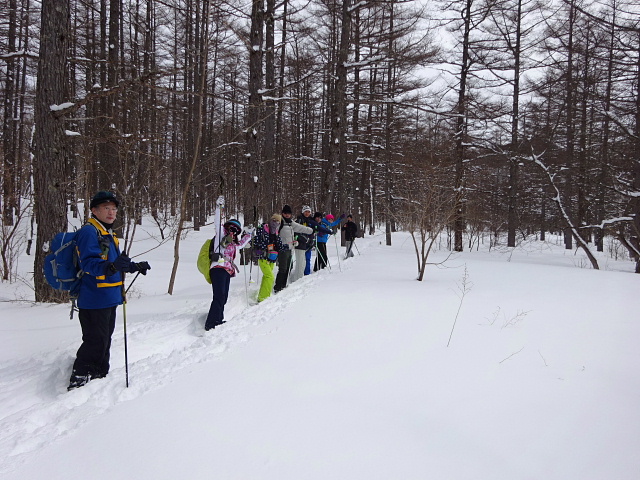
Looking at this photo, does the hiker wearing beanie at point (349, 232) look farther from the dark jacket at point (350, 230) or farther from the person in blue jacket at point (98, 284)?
the person in blue jacket at point (98, 284)

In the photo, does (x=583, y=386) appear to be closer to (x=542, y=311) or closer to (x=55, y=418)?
(x=542, y=311)

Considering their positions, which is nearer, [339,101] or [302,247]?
[302,247]

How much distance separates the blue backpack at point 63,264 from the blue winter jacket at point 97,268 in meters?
0.08

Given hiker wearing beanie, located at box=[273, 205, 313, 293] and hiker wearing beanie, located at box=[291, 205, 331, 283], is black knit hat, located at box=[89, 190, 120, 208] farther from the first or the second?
hiker wearing beanie, located at box=[291, 205, 331, 283]

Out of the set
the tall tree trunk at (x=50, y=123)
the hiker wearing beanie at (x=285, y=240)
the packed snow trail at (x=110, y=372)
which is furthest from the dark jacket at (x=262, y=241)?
the tall tree trunk at (x=50, y=123)

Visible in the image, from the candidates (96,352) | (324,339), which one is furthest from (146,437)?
(324,339)

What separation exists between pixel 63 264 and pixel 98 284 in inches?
13.6

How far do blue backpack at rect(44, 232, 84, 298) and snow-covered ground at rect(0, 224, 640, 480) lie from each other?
962 millimetres

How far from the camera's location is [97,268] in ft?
11.0

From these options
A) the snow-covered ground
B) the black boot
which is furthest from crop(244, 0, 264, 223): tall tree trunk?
the black boot

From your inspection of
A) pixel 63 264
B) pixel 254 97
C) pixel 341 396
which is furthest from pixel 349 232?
pixel 341 396

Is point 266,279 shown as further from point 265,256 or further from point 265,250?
point 265,250

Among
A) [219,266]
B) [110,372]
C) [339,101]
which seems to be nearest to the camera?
[110,372]

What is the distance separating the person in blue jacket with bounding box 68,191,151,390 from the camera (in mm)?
3357
